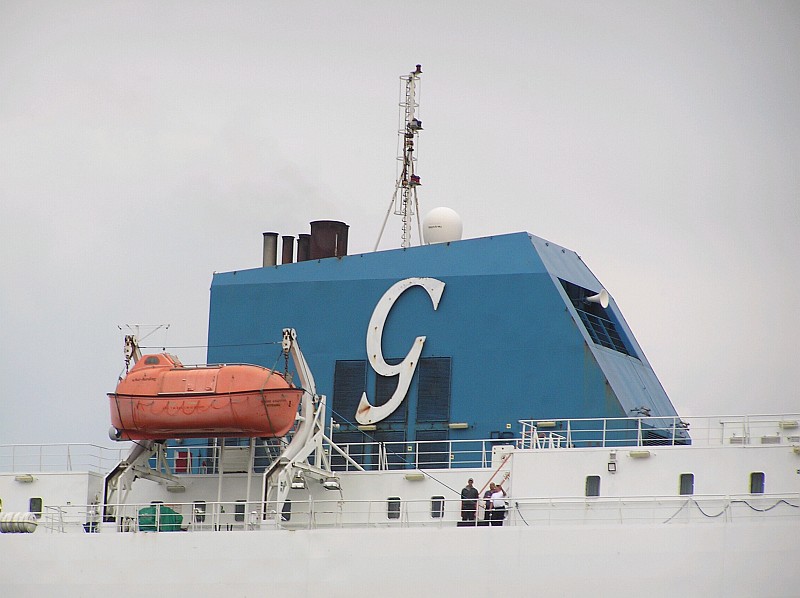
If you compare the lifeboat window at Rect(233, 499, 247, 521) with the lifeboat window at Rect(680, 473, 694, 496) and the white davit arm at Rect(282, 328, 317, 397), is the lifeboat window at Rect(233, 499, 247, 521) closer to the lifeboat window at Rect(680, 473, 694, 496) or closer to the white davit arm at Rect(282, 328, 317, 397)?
the white davit arm at Rect(282, 328, 317, 397)

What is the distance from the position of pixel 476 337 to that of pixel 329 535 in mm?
6319

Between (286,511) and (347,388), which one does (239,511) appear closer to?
(286,511)

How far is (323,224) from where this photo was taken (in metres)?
36.2

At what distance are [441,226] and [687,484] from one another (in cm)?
936

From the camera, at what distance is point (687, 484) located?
93.7ft

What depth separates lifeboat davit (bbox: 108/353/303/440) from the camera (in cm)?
3055

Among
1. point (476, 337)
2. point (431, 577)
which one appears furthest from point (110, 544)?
point (476, 337)

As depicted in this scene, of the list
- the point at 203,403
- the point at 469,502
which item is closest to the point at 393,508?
the point at 469,502

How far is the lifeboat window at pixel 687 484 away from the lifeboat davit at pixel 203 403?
743 cm

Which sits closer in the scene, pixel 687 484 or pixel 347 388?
pixel 687 484

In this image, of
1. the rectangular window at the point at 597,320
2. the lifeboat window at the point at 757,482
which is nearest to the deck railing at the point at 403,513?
the lifeboat window at the point at 757,482

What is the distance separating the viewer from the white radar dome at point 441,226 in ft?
116

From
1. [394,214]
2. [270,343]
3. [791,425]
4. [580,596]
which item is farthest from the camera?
[394,214]

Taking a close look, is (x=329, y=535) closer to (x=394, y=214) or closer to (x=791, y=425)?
(x=791, y=425)
